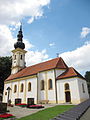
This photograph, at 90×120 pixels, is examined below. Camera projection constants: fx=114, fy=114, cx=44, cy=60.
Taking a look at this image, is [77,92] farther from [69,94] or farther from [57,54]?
[57,54]

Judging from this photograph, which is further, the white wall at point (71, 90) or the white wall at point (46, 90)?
the white wall at point (46, 90)

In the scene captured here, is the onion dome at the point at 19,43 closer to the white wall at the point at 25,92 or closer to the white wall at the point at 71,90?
the white wall at the point at 25,92

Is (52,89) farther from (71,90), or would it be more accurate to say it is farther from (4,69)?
(4,69)

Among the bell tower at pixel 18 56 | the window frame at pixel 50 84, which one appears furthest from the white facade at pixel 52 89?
the bell tower at pixel 18 56

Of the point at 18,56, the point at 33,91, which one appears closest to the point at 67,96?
the point at 33,91

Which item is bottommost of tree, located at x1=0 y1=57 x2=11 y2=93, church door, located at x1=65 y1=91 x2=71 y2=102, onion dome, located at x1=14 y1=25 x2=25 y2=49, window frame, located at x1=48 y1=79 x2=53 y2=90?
church door, located at x1=65 y1=91 x2=71 y2=102

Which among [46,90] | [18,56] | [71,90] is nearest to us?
[71,90]

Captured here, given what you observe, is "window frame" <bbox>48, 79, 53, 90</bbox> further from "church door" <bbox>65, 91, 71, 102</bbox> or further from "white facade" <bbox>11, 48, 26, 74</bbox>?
"white facade" <bbox>11, 48, 26, 74</bbox>

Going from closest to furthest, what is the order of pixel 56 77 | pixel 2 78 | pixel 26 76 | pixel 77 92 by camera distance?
pixel 77 92 → pixel 56 77 → pixel 26 76 → pixel 2 78

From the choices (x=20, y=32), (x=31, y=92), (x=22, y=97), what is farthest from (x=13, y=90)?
(x=20, y=32)

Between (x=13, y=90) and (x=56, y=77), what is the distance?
14616 millimetres

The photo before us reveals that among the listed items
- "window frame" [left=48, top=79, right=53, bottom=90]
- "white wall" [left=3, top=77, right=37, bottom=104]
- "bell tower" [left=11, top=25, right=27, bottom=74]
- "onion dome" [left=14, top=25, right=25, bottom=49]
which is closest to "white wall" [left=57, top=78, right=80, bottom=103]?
"window frame" [left=48, top=79, right=53, bottom=90]

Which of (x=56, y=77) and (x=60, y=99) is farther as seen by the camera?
(x=56, y=77)

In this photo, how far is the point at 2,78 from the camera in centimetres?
4138
